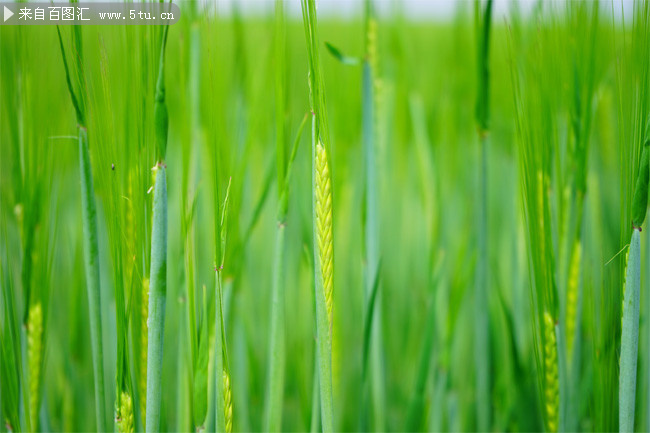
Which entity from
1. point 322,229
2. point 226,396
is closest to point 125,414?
point 226,396

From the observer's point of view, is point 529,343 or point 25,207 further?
point 529,343

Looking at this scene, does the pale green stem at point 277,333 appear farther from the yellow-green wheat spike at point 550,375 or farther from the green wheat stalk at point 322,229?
the yellow-green wheat spike at point 550,375

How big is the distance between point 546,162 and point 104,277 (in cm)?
44

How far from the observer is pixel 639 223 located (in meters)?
0.32

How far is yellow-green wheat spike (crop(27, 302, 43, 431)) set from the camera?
0.41 m

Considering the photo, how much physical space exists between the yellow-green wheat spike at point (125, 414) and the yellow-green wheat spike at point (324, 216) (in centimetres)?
14

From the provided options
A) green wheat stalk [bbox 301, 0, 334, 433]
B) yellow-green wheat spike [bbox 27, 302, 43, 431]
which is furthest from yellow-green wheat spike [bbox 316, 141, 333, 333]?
yellow-green wheat spike [bbox 27, 302, 43, 431]

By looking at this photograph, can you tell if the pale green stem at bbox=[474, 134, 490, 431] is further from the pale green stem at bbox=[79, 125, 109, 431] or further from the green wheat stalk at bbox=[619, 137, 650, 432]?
the pale green stem at bbox=[79, 125, 109, 431]

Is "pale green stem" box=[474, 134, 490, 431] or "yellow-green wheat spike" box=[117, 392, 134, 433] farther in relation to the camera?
"pale green stem" box=[474, 134, 490, 431]

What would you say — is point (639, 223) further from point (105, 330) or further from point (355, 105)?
point (105, 330)

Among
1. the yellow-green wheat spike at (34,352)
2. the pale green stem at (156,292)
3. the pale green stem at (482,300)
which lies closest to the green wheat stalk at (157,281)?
the pale green stem at (156,292)

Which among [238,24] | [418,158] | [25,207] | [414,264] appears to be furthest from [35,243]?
[414,264]

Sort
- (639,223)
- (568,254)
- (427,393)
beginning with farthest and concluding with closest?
(427,393) → (568,254) → (639,223)

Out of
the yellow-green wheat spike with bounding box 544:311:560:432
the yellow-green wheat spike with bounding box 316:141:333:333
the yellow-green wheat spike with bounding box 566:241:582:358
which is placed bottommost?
the yellow-green wheat spike with bounding box 544:311:560:432
